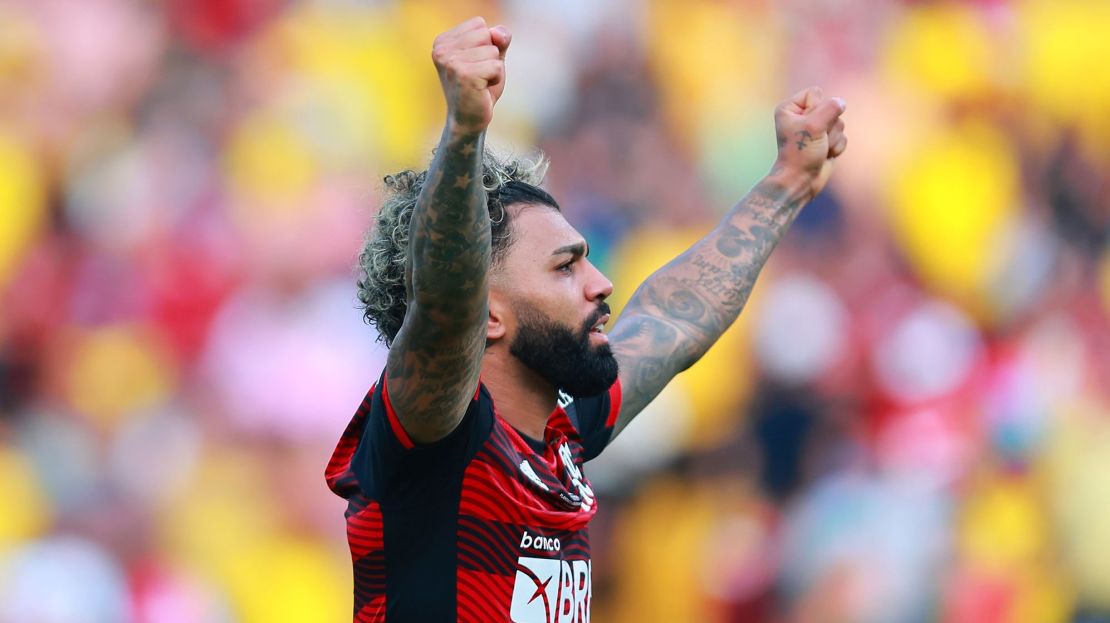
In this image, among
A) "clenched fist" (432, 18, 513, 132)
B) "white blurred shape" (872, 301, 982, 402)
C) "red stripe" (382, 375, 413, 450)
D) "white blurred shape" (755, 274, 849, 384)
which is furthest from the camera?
"white blurred shape" (872, 301, 982, 402)

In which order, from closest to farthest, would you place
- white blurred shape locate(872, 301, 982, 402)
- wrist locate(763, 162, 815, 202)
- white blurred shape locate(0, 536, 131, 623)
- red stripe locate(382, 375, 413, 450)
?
red stripe locate(382, 375, 413, 450) < wrist locate(763, 162, 815, 202) < white blurred shape locate(0, 536, 131, 623) < white blurred shape locate(872, 301, 982, 402)

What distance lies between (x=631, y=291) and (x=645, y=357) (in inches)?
75.7

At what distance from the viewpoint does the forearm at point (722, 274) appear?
123 inches

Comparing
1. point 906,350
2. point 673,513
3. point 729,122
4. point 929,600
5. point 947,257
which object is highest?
point 729,122

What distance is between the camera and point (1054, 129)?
234 inches

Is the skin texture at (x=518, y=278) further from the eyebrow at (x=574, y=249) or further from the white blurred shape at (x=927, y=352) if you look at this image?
the white blurred shape at (x=927, y=352)

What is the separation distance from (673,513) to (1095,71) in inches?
119

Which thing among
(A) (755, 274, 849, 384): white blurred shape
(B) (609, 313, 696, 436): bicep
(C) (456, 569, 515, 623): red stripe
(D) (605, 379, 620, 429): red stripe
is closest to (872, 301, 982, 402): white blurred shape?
(A) (755, 274, 849, 384): white blurred shape

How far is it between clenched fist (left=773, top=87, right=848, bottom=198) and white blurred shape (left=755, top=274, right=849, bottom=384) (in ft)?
6.47

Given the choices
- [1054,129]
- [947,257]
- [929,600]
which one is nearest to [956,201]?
[947,257]

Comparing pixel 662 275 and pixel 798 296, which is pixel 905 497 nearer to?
pixel 798 296

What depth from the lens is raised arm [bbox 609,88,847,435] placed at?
307cm

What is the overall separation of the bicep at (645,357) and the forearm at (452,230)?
3.30ft

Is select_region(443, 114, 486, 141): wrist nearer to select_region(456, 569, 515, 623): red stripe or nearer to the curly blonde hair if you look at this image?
the curly blonde hair
